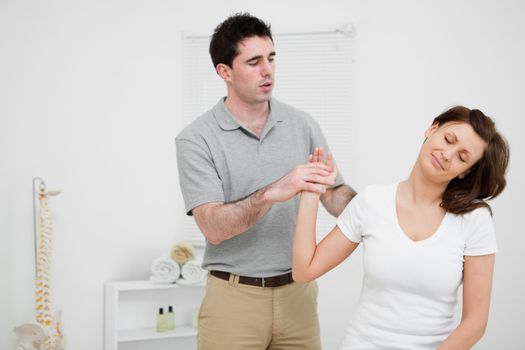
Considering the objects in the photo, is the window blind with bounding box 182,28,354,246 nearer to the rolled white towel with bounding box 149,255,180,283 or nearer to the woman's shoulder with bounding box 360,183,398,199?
the rolled white towel with bounding box 149,255,180,283

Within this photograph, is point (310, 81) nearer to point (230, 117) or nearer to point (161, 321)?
point (230, 117)

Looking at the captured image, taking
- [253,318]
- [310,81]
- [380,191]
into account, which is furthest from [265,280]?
[310,81]

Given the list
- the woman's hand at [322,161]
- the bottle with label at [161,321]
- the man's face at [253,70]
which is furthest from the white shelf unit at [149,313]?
the woman's hand at [322,161]

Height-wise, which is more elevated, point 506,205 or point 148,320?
point 506,205

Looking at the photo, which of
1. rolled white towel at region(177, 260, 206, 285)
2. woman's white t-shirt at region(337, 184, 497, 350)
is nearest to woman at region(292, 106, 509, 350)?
woman's white t-shirt at region(337, 184, 497, 350)

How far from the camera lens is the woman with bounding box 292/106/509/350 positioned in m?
1.51

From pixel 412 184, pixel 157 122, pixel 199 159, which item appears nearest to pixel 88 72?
pixel 157 122

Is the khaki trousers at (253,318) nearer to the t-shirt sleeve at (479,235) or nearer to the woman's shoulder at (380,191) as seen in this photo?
the woman's shoulder at (380,191)

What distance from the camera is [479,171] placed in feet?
5.20

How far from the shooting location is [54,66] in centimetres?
338

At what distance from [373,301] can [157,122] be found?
2.26 metres

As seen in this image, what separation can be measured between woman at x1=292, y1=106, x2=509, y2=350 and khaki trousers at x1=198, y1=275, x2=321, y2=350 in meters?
0.47

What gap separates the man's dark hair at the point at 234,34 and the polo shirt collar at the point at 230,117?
0.17 meters

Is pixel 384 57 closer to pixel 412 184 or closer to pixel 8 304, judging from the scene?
pixel 412 184
